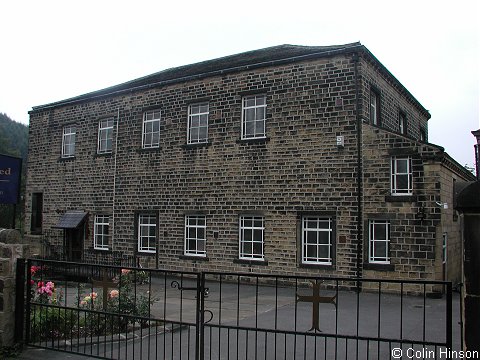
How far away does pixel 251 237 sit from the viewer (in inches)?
640

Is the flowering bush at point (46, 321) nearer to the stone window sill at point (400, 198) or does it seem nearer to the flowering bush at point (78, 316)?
the flowering bush at point (78, 316)

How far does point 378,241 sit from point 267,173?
4183mm

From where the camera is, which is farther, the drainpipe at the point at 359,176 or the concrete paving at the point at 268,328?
the drainpipe at the point at 359,176

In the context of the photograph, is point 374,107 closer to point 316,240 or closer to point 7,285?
point 316,240

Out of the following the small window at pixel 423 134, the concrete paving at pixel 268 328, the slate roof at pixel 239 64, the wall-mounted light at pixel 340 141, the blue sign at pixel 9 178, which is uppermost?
the slate roof at pixel 239 64

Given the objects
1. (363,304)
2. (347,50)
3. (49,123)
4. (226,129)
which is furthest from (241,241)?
(49,123)

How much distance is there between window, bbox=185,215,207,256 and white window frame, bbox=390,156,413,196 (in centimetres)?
679

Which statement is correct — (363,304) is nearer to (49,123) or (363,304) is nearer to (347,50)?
(347,50)

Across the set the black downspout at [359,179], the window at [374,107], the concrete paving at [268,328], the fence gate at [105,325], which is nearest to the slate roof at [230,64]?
the black downspout at [359,179]

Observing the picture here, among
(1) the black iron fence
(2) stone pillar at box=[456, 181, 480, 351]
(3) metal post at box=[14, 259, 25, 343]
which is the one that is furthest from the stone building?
(3) metal post at box=[14, 259, 25, 343]

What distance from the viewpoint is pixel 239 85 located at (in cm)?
1691

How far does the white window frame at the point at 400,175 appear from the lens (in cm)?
1388

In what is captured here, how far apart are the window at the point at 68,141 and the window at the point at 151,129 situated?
4671 millimetres

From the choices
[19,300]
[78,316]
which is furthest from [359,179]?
[19,300]
